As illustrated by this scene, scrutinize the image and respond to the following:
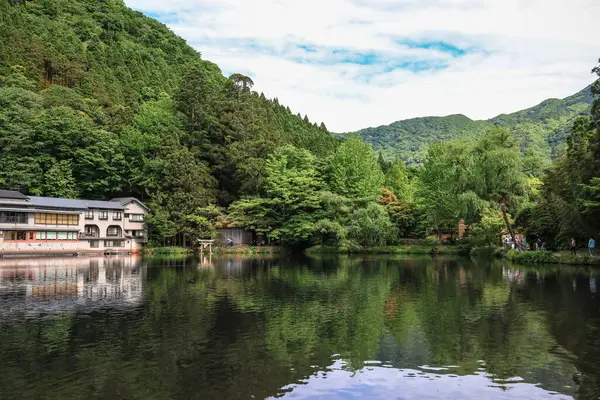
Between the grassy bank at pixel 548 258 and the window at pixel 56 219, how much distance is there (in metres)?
43.3

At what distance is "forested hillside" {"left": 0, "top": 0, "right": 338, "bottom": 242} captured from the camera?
53.8 m

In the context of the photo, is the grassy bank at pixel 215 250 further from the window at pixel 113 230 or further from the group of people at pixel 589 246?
the group of people at pixel 589 246

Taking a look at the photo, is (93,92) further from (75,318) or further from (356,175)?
(75,318)

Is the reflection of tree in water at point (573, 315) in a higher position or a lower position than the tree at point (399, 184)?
lower

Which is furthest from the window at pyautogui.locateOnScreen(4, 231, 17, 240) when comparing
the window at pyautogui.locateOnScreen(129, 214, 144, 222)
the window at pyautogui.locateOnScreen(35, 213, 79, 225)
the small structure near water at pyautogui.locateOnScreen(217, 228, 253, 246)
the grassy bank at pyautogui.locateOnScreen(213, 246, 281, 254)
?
the small structure near water at pyautogui.locateOnScreen(217, 228, 253, 246)

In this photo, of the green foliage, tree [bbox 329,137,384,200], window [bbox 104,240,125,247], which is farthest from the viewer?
window [bbox 104,240,125,247]

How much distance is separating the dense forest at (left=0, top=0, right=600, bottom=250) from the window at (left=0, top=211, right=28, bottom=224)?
6611mm

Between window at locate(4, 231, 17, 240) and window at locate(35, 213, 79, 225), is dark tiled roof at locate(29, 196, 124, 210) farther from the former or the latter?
window at locate(4, 231, 17, 240)

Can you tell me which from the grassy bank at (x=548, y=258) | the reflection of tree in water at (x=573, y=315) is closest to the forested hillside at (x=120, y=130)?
the grassy bank at (x=548, y=258)

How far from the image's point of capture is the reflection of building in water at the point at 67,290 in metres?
17.0

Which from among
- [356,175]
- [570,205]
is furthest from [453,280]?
[356,175]

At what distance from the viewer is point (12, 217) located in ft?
154

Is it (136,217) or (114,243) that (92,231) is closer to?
(114,243)

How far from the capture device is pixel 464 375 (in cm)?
962
